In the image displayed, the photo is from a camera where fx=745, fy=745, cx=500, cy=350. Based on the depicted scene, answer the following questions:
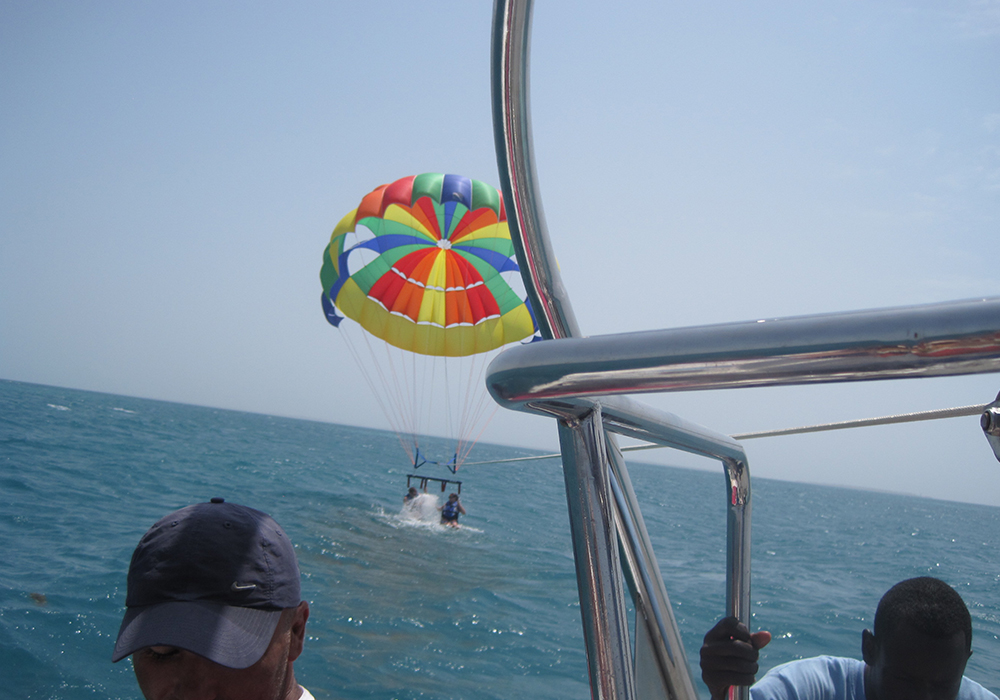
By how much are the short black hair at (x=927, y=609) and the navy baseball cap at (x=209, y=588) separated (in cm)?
124

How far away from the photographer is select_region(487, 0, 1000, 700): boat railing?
1.32ft

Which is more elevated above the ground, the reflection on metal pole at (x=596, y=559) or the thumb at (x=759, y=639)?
the reflection on metal pole at (x=596, y=559)

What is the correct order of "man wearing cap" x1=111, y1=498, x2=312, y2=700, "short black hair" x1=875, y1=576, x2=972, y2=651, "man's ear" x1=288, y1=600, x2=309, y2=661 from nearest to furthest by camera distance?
1. "man wearing cap" x1=111, y1=498, x2=312, y2=700
2. "man's ear" x1=288, y1=600, x2=309, y2=661
3. "short black hair" x1=875, y1=576, x2=972, y2=651

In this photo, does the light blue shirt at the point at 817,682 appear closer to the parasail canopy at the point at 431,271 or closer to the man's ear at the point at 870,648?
the man's ear at the point at 870,648

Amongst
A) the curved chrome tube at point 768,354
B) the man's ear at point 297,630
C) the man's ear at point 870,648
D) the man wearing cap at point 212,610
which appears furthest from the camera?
the man's ear at point 870,648

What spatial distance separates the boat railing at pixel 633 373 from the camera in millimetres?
402

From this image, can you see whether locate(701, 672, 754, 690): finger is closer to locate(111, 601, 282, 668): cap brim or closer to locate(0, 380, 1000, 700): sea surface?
locate(111, 601, 282, 668): cap brim

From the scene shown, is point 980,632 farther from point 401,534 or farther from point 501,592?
point 401,534

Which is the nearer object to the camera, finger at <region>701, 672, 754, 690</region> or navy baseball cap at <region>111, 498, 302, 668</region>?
finger at <region>701, 672, 754, 690</region>

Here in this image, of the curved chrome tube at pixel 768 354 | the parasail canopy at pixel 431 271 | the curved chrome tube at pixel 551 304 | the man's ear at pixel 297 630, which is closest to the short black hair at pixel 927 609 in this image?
the curved chrome tube at pixel 551 304

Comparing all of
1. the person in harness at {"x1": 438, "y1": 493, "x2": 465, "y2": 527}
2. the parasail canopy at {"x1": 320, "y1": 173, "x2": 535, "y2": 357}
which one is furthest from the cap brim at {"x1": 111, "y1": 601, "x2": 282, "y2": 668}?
the person in harness at {"x1": 438, "y1": 493, "x2": 465, "y2": 527}

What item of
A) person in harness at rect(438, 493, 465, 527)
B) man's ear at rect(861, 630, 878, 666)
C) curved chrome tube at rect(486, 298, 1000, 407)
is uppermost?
curved chrome tube at rect(486, 298, 1000, 407)

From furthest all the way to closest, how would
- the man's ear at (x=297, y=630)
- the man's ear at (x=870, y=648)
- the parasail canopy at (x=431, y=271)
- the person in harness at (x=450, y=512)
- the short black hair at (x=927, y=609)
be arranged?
the person in harness at (x=450, y=512)
the parasail canopy at (x=431, y=271)
the man's ear at (x=870, y=648)
the short black hair at (x=927, y=609)
the man's ear at (x=297, y=630)

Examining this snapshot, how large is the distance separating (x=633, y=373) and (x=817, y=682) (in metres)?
1.60
